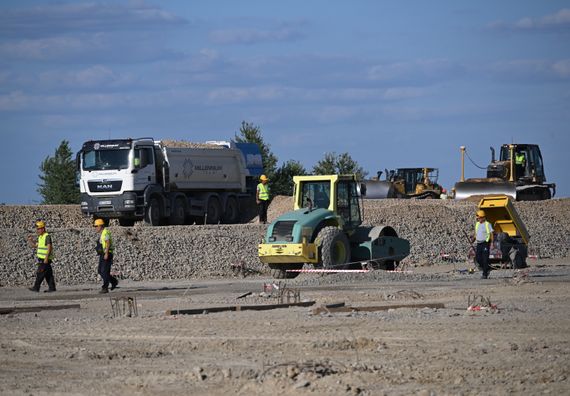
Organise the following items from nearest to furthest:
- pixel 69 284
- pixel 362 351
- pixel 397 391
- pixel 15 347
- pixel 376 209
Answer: pixel 397 391 → pixel 362 351 → pixel 15 347 → pixel 69 284 → pixel 376 209

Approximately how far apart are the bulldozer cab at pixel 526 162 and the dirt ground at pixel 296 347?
3242cm

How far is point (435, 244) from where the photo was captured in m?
35.7

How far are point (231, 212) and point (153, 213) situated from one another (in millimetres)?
6461

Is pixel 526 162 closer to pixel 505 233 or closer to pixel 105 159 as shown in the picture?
pixel 105 159

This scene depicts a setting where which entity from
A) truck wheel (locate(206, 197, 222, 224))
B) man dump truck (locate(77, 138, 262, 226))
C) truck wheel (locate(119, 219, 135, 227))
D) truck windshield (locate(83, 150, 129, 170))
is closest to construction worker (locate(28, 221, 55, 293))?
man dump truck (locate(77, 138, 262, 226))

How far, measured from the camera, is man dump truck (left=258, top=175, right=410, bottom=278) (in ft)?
84.3

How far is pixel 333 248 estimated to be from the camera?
85.4 feet

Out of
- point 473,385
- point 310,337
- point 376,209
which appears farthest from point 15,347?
point 376,209

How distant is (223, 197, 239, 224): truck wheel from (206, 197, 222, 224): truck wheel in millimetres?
413

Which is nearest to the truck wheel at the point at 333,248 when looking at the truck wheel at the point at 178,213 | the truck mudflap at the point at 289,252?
the truck mudflap at the point at 289,252

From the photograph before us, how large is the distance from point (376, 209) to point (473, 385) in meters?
30.0

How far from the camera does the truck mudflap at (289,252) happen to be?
25.5 m

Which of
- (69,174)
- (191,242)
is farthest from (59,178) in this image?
(191,242)

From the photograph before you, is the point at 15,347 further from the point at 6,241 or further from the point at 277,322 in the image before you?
the point at 6,241
